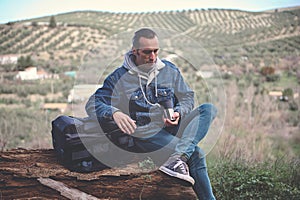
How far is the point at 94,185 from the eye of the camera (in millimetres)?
2803

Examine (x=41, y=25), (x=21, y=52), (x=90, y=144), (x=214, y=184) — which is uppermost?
(x=41, y=25)

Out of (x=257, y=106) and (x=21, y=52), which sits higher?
(x=21, y=52)

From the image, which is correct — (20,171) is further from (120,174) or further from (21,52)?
(21,52)

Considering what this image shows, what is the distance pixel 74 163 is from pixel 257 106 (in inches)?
222

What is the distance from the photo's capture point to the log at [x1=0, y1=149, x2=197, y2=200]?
9.18 ft

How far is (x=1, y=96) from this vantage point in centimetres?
739

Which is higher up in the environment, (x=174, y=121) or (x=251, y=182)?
(x=174, y=121)

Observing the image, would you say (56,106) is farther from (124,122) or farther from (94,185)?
(124,122)

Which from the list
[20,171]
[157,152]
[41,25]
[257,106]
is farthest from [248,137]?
[41,25]

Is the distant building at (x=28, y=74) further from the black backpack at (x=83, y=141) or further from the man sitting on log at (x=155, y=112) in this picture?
the man sitting on log at (x=155, y=112)

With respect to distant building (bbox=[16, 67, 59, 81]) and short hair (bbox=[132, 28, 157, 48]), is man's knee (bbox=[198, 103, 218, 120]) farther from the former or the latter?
distant building (bbox=[16, 67, 59, 81])

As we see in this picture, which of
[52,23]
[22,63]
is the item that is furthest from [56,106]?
[52,23]

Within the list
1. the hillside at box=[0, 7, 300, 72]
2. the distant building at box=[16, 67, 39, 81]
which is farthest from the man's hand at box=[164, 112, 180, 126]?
the distant building at box=[16, 67, 39, 81]

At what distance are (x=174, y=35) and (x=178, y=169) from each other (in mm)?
1103
